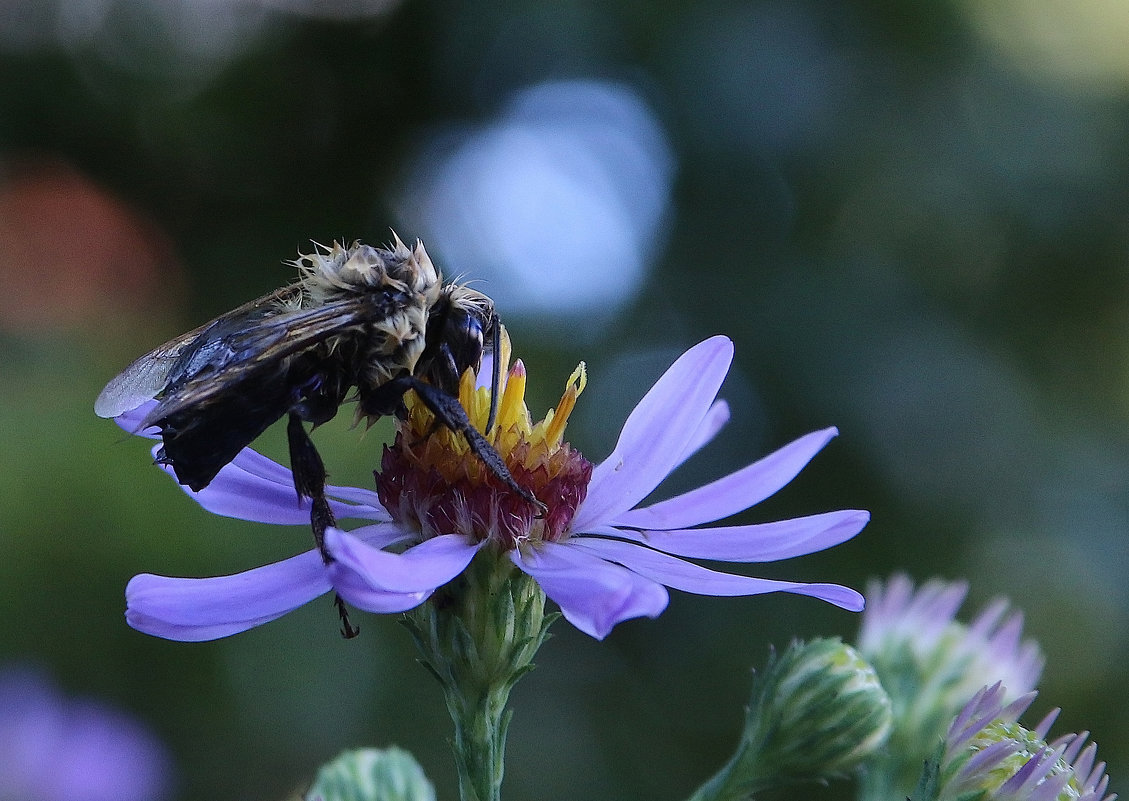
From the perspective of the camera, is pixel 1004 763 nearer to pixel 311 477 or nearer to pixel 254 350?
pixel 311 477

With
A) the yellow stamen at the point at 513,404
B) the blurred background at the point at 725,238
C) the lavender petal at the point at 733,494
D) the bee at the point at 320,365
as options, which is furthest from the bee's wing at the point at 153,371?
the blurred background at the point at 725,238

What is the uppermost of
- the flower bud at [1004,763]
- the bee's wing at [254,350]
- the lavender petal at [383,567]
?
the bee's wing at [254,350]

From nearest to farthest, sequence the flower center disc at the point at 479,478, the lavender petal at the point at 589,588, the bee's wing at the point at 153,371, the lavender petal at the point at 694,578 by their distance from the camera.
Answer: the lavender petal at the point at 589,588
the lavender petal at the point at 694,578
the flower center disc at the point at 479,478
the bee's wing at the point at 153,371

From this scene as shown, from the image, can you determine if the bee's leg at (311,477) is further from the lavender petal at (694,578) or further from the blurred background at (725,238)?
the blurred background at (725,238)

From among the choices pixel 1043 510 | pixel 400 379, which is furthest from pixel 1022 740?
pixel 1043 510

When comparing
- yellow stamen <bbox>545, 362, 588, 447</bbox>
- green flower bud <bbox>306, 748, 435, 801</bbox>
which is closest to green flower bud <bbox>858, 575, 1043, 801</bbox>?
yellow stamen <bbox>545, 362, 588, 447</bbox>

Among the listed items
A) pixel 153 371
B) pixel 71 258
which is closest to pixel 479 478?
pixel 153 371

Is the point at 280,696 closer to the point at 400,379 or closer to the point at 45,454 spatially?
the point at 45,454
